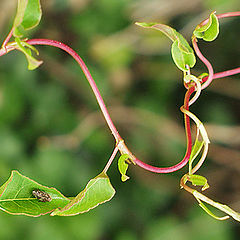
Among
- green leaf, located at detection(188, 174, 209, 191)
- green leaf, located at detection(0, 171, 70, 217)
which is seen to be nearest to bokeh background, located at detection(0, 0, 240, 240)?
green leaf, located at detection(0, 171, 70, 217)

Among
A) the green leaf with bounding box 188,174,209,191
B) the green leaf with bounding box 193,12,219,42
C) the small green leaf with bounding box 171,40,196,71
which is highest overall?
the green leaf with bounding box 193,12,219,42

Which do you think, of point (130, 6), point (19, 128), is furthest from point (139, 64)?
point (19, 128)

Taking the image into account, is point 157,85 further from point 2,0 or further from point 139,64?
point 2,0

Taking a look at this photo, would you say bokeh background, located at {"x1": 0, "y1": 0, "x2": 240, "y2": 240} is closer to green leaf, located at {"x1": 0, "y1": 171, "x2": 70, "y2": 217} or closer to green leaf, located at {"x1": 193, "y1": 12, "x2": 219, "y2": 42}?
green leaf, located at {"x1": 0, "y1": 171, "x2": 70, "y2": 217}

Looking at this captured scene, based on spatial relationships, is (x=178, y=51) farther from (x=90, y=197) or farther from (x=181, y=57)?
(x=90, y=197)

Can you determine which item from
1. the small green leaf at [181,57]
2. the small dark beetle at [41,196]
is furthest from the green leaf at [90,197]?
the small green leaf at [181,57]

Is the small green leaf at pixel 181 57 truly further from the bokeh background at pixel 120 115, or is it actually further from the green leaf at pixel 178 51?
the bokeh background at pixel 120 115
